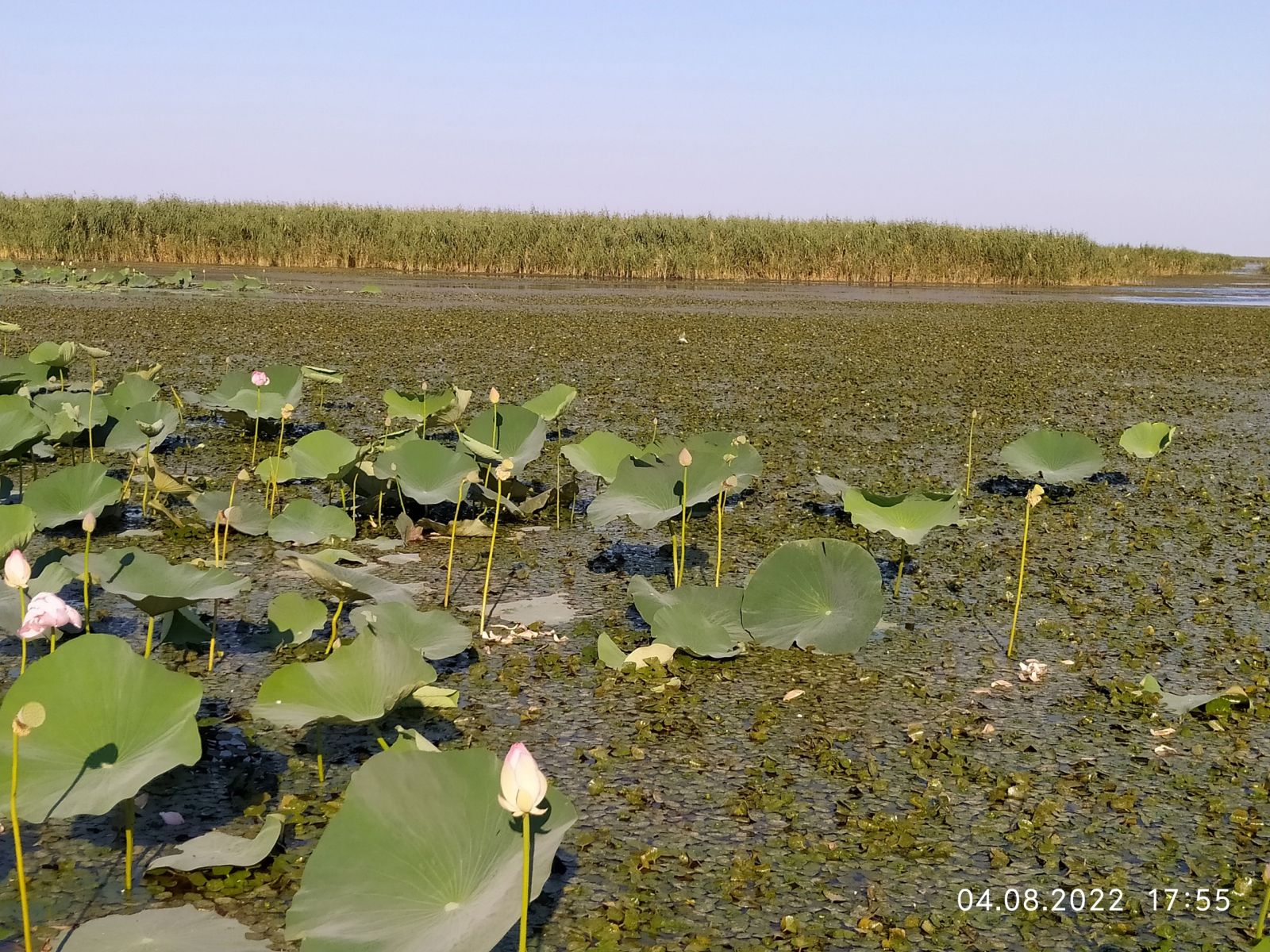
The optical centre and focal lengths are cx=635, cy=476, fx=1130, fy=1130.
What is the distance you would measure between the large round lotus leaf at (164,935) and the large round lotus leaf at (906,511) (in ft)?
6.68

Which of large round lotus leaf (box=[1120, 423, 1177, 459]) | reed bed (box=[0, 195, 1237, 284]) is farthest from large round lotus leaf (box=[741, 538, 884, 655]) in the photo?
reed bed (box=[0, 195, 1237, 284])

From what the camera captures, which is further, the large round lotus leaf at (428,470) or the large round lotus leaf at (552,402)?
the large round lotus leaf at (552,402)

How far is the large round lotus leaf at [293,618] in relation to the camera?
2.56 m

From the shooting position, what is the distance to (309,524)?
3.40 meters

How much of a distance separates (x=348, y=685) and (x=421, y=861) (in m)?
0.61

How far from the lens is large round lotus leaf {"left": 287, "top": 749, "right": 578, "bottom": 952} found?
1.36 metres

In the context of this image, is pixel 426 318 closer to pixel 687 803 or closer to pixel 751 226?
pixel 687 803

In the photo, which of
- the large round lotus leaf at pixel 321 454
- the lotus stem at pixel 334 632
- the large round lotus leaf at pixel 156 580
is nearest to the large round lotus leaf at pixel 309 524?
the large round lotus leaf at pixel 321 454

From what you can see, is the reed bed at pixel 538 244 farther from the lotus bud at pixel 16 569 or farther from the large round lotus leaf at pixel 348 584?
the lotus bud at pixel 16 569

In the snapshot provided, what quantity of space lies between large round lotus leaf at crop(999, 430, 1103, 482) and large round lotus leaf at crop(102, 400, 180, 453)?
3.08 metres

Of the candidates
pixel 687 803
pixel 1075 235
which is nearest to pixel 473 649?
pixel 687 803

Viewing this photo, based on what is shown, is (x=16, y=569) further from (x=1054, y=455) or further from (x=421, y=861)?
(x=1054, y=455)

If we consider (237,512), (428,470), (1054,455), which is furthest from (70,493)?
A: (1054,455)

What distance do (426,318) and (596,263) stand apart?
11.0 metres
